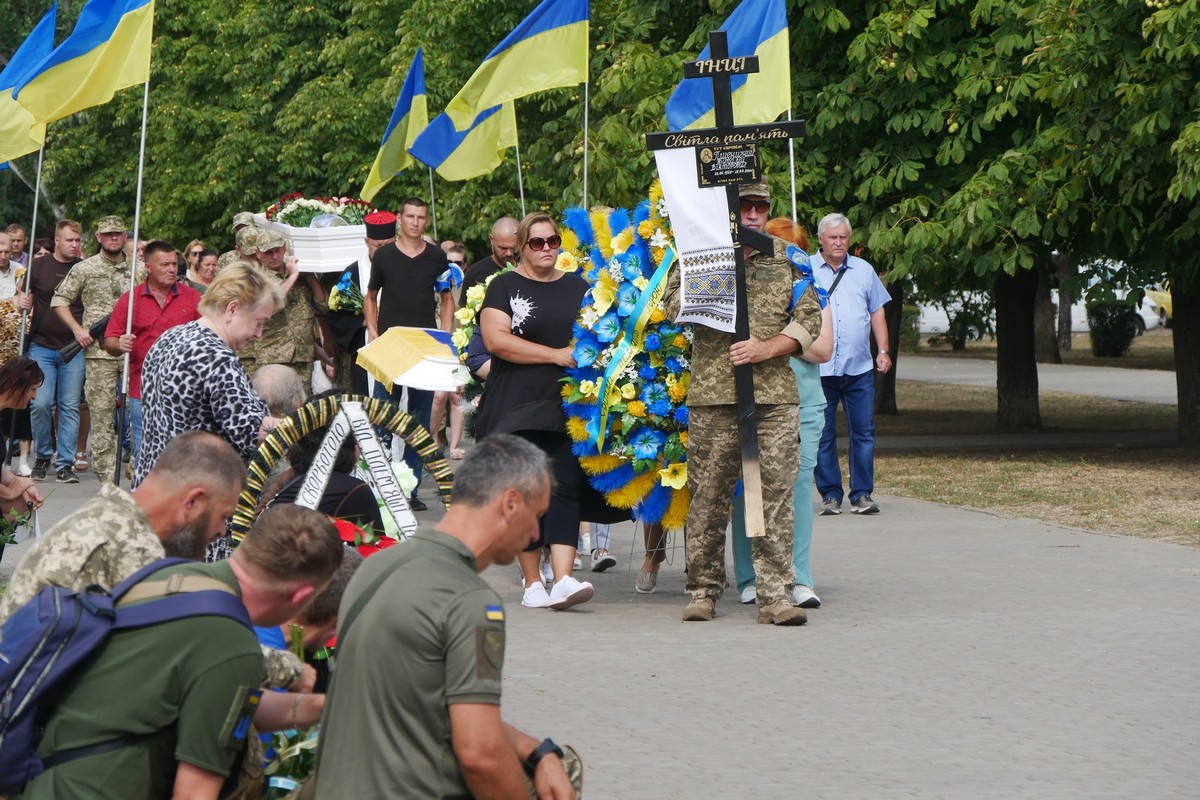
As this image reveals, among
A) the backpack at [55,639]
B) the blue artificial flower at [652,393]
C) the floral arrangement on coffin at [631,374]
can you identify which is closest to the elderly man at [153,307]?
the floral arrangement on coffin at [631,374]

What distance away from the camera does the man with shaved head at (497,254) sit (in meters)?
11.8

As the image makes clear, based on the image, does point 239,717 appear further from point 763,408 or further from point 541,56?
point 541,56

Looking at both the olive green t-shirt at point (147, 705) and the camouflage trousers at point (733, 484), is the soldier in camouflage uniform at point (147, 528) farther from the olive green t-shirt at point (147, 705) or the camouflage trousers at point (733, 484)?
the camouflage trousers at point (733, 484)

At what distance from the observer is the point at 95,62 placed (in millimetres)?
11414

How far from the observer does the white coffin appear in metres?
14.4

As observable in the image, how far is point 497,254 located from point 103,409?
166 inches

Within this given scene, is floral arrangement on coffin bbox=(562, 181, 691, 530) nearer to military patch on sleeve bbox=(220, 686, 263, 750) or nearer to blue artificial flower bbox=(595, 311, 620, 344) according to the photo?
blue artificial flower bbox=(595, 311, 620, 344)

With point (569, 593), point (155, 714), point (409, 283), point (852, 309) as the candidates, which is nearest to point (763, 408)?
point (569, 593)

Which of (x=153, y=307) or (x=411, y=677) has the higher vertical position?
(x=153, y=307)

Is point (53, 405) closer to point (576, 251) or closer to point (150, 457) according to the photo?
point (576, 251)

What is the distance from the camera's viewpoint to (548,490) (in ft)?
12.7

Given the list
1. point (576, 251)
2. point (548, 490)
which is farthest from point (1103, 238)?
point (548, 490)

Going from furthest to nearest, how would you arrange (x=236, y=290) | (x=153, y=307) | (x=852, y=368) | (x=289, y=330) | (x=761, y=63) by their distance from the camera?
(x=289, y=330) < (x=852, y=368) < (x=153, y=307) < (x=761, y=63) < (x=236, y=290)

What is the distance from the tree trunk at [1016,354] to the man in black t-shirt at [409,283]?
862cm
